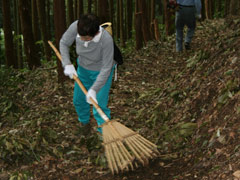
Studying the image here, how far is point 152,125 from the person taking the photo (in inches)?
197

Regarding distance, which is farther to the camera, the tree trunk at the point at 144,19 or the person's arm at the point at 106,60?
the tree trunk at the point at 144,19

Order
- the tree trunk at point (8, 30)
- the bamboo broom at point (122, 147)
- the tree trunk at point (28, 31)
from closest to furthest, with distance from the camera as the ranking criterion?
the bamboo broom at point (122, 147) < the tree trunk at point (28, 31) < the tree trunk at point (8, 30)

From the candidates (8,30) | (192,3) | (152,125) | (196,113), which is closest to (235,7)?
(192,3)

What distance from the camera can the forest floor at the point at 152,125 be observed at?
141 inches

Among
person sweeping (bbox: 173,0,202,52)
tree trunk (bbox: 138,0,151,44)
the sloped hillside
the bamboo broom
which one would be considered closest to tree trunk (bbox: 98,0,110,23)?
the sloped hillside

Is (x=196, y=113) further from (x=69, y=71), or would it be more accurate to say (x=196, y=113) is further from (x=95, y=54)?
(x=69, y=71)

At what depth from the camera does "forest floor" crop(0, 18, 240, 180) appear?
3588mm

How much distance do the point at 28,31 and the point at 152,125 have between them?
19.1 ft

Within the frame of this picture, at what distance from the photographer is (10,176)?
159 inches

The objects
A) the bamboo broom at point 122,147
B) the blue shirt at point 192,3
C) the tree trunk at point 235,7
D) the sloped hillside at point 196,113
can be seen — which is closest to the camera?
the sloped hillside at point 196,113

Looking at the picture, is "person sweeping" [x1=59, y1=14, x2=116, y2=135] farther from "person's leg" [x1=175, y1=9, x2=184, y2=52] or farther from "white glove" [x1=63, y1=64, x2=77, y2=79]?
"person's leg" [x1=175, y1=9, x2=184, y2=52]

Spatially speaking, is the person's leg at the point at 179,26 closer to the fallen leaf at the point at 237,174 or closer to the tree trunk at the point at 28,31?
the tree trunk at the point at 28,31

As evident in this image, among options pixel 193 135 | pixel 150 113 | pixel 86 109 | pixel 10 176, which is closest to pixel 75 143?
pixel 86 109

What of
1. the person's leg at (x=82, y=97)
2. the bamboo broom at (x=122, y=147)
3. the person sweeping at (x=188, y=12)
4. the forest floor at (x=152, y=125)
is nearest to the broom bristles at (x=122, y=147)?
the bamboo broom at (x=122, y=147)
